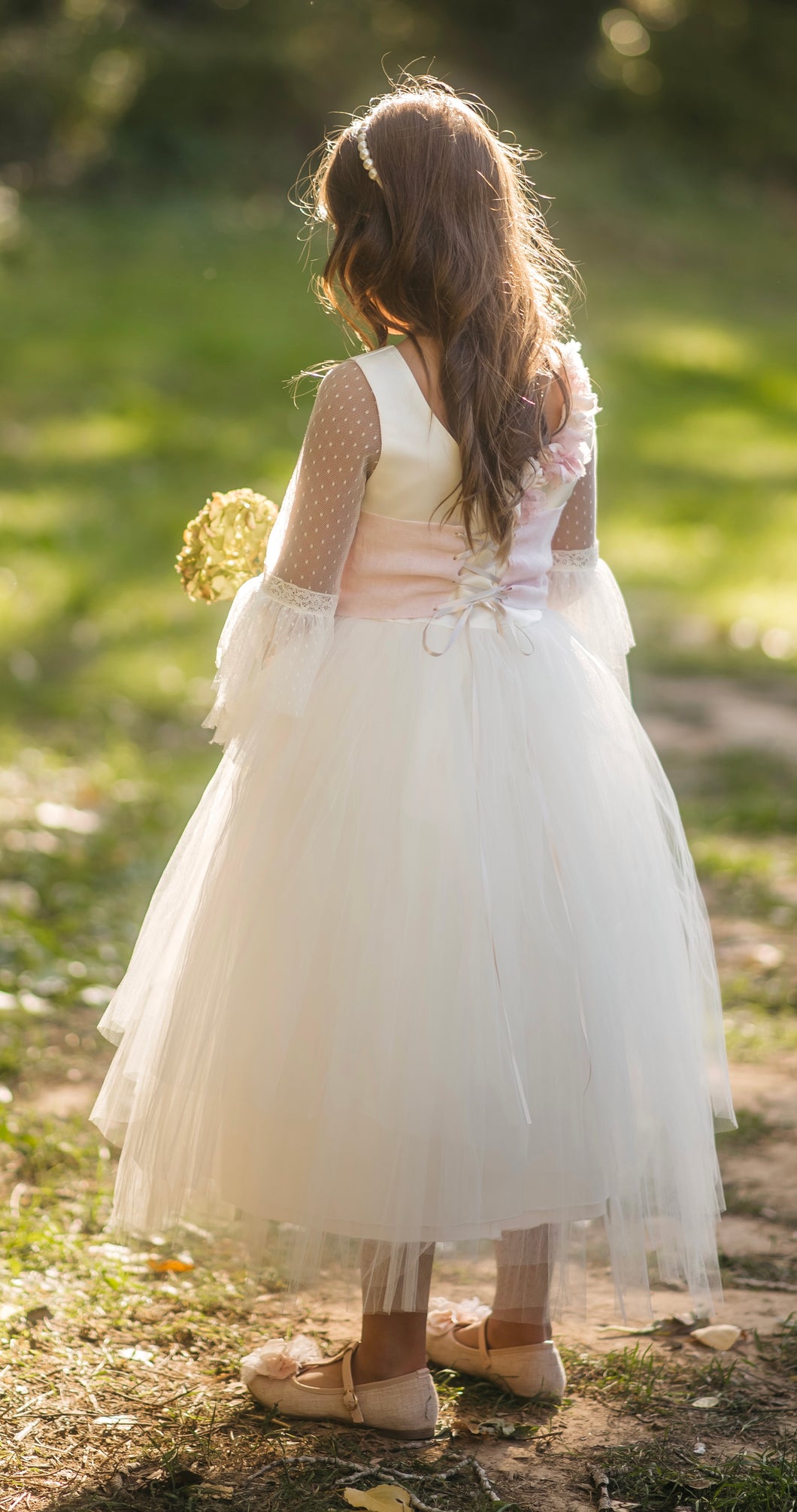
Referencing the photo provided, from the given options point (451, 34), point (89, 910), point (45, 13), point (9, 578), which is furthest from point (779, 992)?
point (451, 34)

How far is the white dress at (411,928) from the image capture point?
6.71 ft

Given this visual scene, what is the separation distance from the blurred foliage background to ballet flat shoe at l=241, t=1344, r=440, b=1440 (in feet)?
3.13

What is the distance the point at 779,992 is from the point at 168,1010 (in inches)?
82.8

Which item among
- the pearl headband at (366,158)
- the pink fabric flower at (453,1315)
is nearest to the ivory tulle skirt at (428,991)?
the pink fabric flower at (453,1315)

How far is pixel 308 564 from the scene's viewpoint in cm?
215

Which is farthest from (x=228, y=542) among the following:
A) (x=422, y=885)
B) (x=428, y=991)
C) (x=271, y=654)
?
(x=428, y=991)

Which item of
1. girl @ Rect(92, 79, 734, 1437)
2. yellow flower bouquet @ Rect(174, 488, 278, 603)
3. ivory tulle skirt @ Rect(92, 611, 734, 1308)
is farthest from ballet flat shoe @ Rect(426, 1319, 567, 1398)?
yellow flower bouquet @ Rect(174, 488, 278, 603)

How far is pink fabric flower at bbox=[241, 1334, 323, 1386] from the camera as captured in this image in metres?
2.24

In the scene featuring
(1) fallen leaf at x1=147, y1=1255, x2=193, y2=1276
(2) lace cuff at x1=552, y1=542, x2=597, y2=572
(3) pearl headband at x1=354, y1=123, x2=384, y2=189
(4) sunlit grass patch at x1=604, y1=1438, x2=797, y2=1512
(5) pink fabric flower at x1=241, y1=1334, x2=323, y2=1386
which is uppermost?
(3) pearl headband at x1=354, y1=123, x2=384, y2=189

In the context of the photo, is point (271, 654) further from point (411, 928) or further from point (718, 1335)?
point (718, 1335)

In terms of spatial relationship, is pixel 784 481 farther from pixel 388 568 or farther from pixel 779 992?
pixel 388 568

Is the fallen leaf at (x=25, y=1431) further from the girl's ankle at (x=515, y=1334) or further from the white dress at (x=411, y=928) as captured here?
the girl's ankle at (x=515, y=1334)

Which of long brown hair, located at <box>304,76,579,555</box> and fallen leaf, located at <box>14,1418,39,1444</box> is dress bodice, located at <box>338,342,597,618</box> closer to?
long brown hair, located at <box>304,76,579,555</box>

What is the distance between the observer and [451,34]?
20.1 meters
